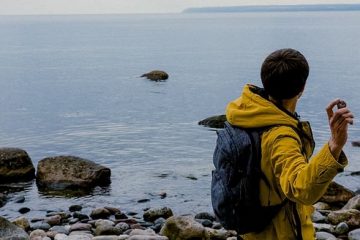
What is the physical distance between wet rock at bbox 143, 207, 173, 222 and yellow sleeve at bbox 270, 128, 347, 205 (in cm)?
1157

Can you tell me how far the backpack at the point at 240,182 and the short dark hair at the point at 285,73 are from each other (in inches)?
11.3

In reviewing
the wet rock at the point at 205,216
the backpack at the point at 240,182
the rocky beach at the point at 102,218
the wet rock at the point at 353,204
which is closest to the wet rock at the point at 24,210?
the rocky beach at the point at 102,218

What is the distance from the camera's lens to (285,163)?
3.71 meters

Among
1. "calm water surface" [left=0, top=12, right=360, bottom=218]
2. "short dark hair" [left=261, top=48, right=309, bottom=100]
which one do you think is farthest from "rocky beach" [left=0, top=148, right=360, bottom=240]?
"short dark hair" [left=261, top=48, right=309, bottom=100]

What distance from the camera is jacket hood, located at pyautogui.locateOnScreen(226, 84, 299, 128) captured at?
395 centimetres

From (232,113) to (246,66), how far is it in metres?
65.6

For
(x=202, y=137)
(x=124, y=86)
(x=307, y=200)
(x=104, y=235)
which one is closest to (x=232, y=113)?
(x=307, y=200)

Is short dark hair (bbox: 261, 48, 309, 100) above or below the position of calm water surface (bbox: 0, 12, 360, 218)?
above

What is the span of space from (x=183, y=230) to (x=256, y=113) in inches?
315

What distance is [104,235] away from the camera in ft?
43.0

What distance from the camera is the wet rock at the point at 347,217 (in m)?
13.1

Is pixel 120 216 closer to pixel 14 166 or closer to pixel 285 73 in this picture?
pixel 14 166

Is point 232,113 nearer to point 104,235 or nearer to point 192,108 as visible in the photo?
point 104,235

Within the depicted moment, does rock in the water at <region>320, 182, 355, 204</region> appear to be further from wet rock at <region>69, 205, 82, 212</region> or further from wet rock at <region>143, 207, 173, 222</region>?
wet rock at <region>69, 205, 82, 212</region>
